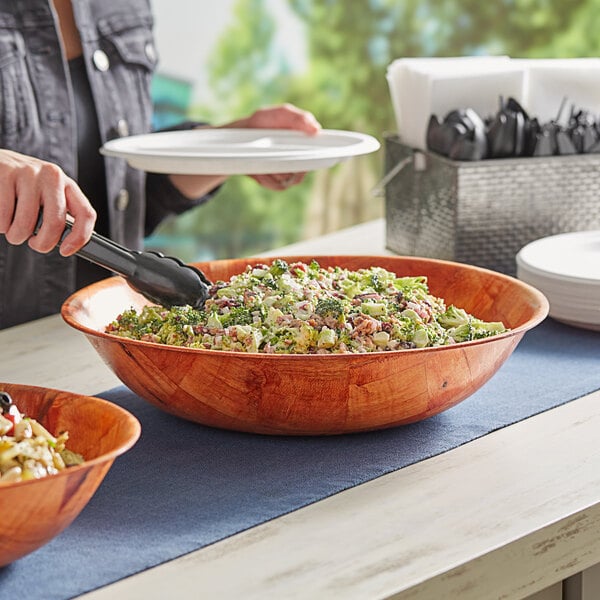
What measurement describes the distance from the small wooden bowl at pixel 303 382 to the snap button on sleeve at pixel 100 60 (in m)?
1.05

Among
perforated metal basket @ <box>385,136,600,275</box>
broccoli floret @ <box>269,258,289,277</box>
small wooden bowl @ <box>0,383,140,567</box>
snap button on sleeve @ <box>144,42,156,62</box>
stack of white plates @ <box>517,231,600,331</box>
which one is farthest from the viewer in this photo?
snap button on sleeve @ <box>144,42,156,62</box>

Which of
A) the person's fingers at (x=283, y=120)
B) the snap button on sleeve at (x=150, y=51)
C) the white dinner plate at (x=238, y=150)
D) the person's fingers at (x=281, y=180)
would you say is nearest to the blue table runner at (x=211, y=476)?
the white dinner plate at (x=238, y=150)

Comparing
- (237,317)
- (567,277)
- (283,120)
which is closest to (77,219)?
(237,317)

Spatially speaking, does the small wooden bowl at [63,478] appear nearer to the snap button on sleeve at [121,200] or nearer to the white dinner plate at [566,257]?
the white dinner plate at [566,257]

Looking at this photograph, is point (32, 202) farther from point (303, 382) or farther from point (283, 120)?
point (283, 120)

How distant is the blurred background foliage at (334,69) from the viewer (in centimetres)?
512

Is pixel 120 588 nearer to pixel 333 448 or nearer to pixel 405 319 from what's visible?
pixel 333 448

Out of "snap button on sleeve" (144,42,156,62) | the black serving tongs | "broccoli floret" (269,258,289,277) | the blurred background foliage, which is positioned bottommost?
the blurred background foliage

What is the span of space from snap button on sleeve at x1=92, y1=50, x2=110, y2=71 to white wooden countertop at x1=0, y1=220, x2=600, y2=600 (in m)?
1.29

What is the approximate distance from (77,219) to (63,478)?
39 cm

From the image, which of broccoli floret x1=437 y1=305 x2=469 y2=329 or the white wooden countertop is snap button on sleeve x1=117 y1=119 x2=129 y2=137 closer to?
broccoli floret x1=437 y1=305 x2=469 y2=329

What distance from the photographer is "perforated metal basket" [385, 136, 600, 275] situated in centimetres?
196

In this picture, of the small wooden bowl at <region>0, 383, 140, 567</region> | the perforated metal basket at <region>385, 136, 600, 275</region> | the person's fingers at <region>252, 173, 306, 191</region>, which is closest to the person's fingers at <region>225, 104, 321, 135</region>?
the person's fingers at <region>252, 173, 306, 191</region>

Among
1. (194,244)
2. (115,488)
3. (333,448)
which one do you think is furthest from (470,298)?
(194,244)
